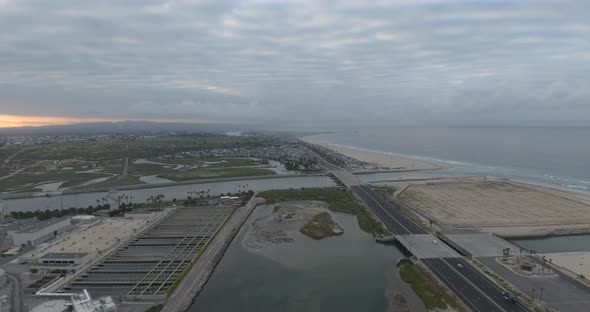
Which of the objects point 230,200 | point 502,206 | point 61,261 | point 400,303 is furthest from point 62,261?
point 502,206

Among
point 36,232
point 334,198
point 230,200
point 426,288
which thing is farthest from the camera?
point 334,198

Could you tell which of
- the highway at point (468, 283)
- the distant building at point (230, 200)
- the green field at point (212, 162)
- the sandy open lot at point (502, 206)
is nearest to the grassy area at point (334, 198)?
the highway at point (468, 283)

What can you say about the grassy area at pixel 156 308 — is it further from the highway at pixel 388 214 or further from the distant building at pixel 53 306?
the highway at pixel 388 214

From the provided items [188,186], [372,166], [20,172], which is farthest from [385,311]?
[20,172]

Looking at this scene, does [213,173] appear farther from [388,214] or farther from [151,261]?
[151,261]

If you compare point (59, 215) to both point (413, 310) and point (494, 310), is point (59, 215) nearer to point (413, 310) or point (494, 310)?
point (413, 310)

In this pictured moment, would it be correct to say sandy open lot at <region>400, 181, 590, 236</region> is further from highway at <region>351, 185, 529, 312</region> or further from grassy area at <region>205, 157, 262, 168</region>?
grassy area at <region>205, 157, 262, 168</region>
